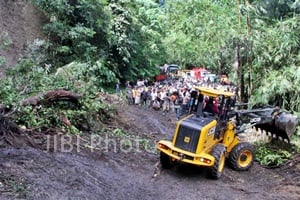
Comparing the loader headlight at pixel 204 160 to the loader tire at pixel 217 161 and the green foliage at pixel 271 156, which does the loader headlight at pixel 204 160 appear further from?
the green foliage at pixel 271 156

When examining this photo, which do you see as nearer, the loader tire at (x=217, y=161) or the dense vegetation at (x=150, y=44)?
the loader tire at (x=217, y=161)

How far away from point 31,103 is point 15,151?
2.24m

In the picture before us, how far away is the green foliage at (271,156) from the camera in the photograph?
416 inches

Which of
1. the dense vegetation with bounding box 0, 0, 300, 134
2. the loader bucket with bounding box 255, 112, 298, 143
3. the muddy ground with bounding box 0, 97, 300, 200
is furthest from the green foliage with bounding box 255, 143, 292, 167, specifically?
the dense vegetation with bounding box 0, 0, 300, 134

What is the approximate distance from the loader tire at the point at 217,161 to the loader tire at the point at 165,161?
0.93 metres

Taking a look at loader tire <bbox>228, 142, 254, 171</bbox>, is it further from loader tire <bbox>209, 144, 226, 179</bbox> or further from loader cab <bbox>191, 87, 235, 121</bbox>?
loader cab <bbox>191, 87, 235, 121</bbox>

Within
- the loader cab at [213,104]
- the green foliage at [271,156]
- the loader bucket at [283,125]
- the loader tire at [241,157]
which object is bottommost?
the green foliage at [271,156]

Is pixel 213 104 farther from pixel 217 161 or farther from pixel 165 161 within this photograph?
pixel 165 161

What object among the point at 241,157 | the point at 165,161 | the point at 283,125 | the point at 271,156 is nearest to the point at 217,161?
the point at 165,161

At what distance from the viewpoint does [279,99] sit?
13727mm

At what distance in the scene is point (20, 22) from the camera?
20609 millimetres

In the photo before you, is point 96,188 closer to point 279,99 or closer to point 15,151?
point 15,151

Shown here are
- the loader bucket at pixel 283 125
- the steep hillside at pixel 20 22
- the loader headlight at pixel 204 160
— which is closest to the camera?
the loader headlight at pixel 204 160

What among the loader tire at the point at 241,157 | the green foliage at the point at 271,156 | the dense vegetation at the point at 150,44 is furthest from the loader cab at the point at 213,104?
the dense vegetation at the point at 150,44
